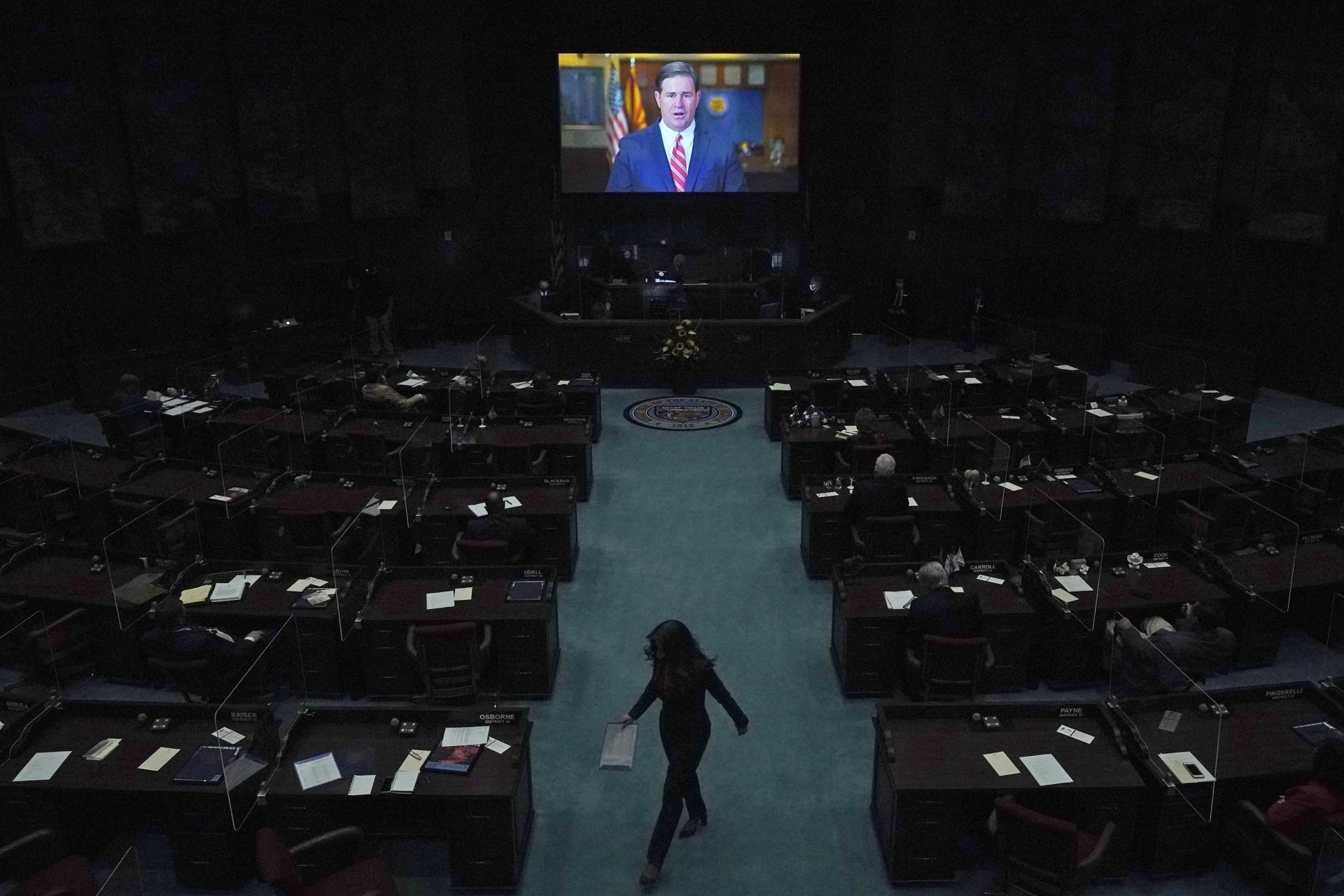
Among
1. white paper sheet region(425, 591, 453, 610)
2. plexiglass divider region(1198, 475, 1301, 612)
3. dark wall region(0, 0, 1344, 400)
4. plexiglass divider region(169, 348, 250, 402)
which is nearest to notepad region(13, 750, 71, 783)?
white paper sheet region(425, 591, 453, 610)

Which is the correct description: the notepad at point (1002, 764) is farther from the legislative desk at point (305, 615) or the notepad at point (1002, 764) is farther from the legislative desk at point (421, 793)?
the legislative desk at point (305, 615)

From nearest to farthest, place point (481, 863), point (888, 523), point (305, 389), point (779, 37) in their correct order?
point (481, 863), point (888, 523), point (305, 389), point (779, 37)

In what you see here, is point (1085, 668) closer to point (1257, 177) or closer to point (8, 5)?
point (1257, 177)

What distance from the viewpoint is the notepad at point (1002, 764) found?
5.77m

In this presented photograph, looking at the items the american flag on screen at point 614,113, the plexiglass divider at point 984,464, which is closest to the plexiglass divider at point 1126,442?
the plexiglass divider at point 984,464

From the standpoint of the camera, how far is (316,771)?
580 cm

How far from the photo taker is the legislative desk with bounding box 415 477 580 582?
9.30 metres

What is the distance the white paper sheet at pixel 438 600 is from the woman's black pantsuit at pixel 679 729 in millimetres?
2465

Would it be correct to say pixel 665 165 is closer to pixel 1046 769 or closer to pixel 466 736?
pixel 466 736

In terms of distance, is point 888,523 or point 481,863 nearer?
point 481,863

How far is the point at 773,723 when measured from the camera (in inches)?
294

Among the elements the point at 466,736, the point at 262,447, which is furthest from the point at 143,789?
the point at 262,447

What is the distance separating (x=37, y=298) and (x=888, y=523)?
13004 millimetres

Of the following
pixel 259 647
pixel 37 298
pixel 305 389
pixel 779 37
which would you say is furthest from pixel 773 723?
pixel 779 37
